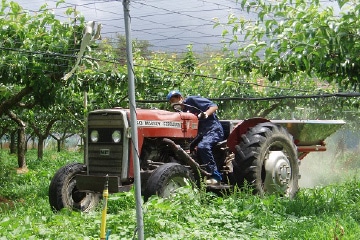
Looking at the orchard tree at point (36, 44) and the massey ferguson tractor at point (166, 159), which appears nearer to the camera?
the massey ferguson tractor at point (166, 159)

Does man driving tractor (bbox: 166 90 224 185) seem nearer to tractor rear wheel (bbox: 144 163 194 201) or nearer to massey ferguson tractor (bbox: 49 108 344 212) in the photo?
massey ferguson tractor (bbox: 49 108 344 212)

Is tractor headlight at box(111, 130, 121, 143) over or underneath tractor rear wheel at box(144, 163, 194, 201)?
over

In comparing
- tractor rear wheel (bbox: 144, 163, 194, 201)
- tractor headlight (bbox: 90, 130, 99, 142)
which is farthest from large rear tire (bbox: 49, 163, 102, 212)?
tractor rear wheel (bbox: 144, 163, 194, 201)

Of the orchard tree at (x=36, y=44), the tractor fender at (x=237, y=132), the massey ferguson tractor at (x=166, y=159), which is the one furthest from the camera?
the orchard tree at (x=36, y=44)

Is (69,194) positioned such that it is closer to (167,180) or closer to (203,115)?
(167,180)

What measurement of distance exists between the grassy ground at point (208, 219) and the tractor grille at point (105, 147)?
63 centimetres

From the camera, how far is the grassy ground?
583 cm

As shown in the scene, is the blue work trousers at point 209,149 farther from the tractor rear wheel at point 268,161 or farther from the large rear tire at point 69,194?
the large rear tire at point 69,194

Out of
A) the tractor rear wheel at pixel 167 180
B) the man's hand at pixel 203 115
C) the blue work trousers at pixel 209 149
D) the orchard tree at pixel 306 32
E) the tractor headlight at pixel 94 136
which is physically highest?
the orchard tree at pixel 306 32

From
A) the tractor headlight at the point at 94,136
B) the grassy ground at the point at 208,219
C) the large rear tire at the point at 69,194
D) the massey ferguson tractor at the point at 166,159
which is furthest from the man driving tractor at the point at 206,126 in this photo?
the large rear tire at the point at 69,194

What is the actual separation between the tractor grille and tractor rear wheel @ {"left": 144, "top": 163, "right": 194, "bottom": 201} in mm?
670

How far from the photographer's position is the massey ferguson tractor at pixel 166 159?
741 cm

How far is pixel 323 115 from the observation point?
74.4 feet

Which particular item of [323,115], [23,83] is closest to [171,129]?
[23,83]
